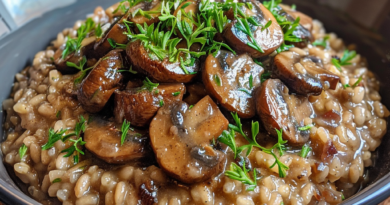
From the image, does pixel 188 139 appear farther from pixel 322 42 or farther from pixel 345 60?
pixel 322 42

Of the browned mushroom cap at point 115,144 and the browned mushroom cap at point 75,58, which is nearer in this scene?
the browned mushroom cap at point 115,144

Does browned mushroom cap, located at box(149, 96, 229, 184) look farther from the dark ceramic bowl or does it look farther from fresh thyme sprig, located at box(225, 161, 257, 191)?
the dark ceramic bowl

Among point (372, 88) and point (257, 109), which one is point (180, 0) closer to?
point (257, 109)

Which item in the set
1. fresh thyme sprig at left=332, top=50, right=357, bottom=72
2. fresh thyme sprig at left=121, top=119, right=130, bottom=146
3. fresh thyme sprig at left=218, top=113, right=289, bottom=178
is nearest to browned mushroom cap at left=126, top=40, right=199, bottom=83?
fresh thyme sprig at left=121, top=119, right=130, bottom=146

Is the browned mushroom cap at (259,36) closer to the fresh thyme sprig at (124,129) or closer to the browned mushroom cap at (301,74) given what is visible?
the browned mushroom cap at (301,74)

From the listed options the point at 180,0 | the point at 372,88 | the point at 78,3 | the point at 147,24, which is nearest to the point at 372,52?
the point at 372,88

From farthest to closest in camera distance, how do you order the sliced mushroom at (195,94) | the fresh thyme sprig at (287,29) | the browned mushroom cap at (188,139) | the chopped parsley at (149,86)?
the fresh thyme sprig at (287,29) < the sliced mushroom at (195,94) < the chopped parsley at (149,86) < the browned mushroom cap at (188,139)

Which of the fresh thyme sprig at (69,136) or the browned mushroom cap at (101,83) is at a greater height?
the browned mushroom cap at (101,83)

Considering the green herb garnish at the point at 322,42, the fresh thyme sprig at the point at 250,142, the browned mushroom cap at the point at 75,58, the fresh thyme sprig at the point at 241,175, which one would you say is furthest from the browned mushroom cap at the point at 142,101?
the green herb garnish at the point at 322,42
